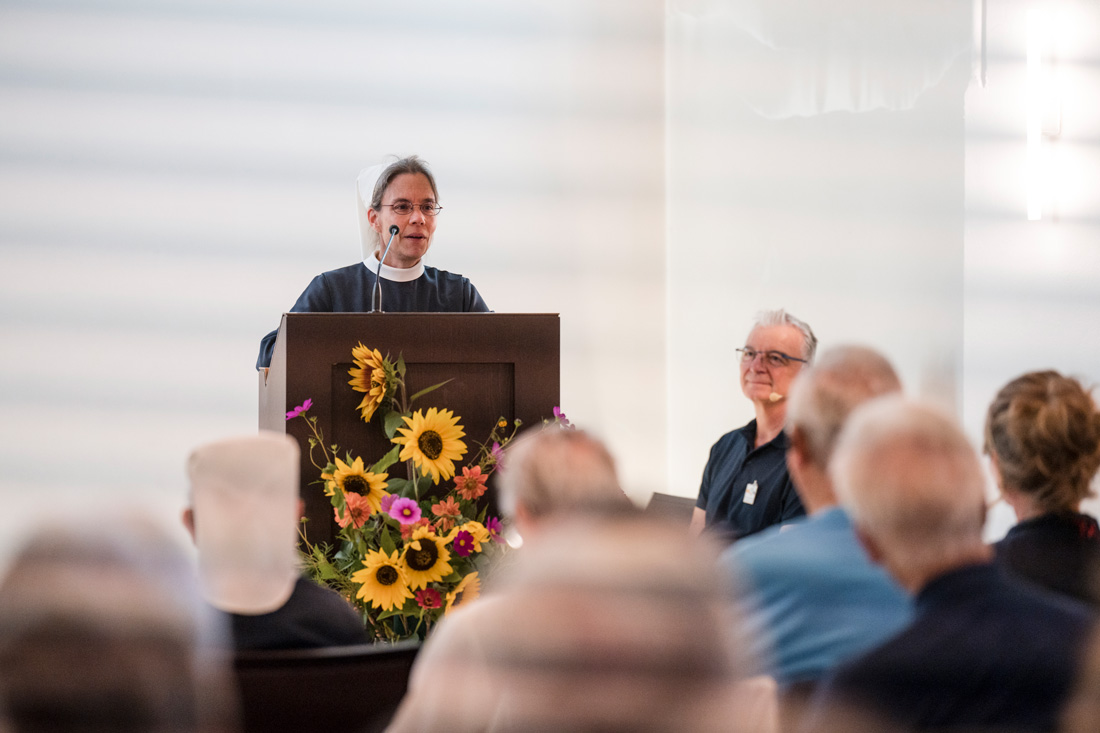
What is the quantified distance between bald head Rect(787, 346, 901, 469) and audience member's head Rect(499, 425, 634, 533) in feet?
1.56

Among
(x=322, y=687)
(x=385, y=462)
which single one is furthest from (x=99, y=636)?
(x=385, y=462)

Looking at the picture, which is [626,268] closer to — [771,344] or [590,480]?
[771,344]

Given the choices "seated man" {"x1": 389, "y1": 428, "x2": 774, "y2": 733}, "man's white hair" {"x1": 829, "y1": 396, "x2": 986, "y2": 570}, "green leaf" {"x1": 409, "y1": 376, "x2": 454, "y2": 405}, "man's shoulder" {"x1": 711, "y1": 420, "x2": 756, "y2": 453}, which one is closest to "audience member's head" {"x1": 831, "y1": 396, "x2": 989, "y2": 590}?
"man's white hair" {"x1": 829, "y1": 396, "x2": 986, "y2": 570}

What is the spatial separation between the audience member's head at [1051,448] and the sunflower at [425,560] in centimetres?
95

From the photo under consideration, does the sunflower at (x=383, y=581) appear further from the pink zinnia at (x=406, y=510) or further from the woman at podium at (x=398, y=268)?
the woman at podium at (x=398, y=268)

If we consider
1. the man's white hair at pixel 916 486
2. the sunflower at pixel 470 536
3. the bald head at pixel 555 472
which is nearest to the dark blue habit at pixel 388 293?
the sunflower at pixel 470 536

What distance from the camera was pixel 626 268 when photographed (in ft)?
20.2

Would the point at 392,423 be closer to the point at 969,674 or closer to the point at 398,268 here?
the point at 969,674

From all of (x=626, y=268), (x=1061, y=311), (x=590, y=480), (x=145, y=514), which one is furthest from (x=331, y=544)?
(x=626, y=268)

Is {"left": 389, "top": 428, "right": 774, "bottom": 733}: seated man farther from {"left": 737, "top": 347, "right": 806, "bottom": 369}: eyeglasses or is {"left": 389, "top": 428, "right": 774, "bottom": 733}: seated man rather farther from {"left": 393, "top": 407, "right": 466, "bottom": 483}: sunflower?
{"left": 737, "top": 347, "right": 806, "bottom": 369}: eyeglasses

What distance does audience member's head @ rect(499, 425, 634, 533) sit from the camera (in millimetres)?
1407

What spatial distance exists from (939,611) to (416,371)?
1457 millimetres

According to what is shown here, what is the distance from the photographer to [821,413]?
1.81 meters

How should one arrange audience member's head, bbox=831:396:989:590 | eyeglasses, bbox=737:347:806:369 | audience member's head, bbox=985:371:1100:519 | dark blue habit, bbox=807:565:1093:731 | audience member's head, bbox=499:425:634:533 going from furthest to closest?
eyeglasses, bbox=737:347:806:369 → audience member's head, bbox=985:371:1100:519 → audience member's head, bbox=499:425:634:533 → audience member's head, bbox=831:396:989:590 → dark blue habit, bbox=807:565:1093:731
